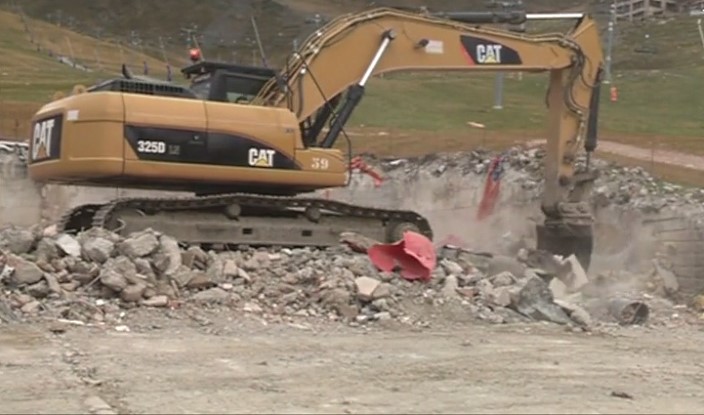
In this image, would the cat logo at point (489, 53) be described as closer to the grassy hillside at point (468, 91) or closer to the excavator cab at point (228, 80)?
the excavator cab at point (228, 80)

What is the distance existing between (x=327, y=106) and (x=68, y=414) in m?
8.64

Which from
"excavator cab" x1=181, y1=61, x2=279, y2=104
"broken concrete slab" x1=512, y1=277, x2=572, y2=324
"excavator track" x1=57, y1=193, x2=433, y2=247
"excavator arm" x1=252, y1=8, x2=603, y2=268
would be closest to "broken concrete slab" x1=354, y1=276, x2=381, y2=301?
"broken concrete slab" x1=512, y1=277, x2=572, y2=324

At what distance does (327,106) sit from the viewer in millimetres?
15195

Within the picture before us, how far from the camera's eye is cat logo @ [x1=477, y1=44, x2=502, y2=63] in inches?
639

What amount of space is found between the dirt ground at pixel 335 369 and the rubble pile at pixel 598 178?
8.00 metres

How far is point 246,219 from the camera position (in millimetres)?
14477

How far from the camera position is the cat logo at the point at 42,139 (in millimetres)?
14062

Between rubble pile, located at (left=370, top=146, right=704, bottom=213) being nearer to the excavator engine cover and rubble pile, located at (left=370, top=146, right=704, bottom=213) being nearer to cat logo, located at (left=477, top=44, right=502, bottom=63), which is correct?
the excavator engine cover

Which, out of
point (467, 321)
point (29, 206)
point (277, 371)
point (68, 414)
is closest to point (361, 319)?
point (467, 321)

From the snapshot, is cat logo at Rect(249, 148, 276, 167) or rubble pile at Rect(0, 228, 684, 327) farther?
cat logo at Rect(249, 148, 276, 167)

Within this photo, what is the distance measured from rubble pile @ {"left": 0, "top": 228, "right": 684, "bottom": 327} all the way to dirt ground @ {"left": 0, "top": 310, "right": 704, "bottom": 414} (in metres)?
0.45

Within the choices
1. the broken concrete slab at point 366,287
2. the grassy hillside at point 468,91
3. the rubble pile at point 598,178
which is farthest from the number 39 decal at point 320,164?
the grassy hillside at point 468,91

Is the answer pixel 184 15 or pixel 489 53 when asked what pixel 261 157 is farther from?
pixel 184 15

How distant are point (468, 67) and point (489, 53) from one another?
0.39 metres
